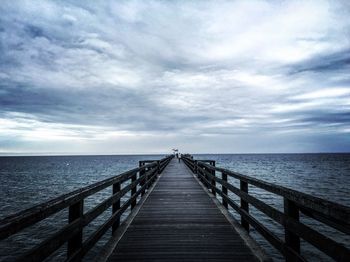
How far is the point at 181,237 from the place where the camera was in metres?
5.15

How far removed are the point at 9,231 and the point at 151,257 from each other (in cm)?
260

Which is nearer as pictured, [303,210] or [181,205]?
[303,210]

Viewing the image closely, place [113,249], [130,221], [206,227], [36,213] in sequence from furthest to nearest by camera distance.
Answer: [130,221], [206,227], [113,249], [36,213]

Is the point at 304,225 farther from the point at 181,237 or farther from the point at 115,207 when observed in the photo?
the point at 115,207

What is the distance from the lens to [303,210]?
309cm

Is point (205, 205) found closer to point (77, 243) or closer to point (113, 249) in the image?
point (113, 249)

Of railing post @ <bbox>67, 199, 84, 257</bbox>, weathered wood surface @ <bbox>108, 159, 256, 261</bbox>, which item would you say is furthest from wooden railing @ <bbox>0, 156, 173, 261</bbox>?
weathered wood surface @ <bbox>108, 159, 256, 261</bbox>

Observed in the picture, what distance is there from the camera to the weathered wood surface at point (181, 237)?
13.9 feet

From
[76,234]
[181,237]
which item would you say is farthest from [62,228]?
[181,237]

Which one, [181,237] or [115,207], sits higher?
[115,207]

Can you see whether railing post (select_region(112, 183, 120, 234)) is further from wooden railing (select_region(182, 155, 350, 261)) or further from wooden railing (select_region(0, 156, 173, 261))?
wooden railing (select_region(182, 155, 350, 261))

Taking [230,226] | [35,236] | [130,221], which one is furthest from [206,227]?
[35,236]

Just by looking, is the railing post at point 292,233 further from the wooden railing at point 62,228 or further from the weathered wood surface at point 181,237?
the wooden railing at point 62,228

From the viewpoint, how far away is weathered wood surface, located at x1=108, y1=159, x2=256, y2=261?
4242mm
